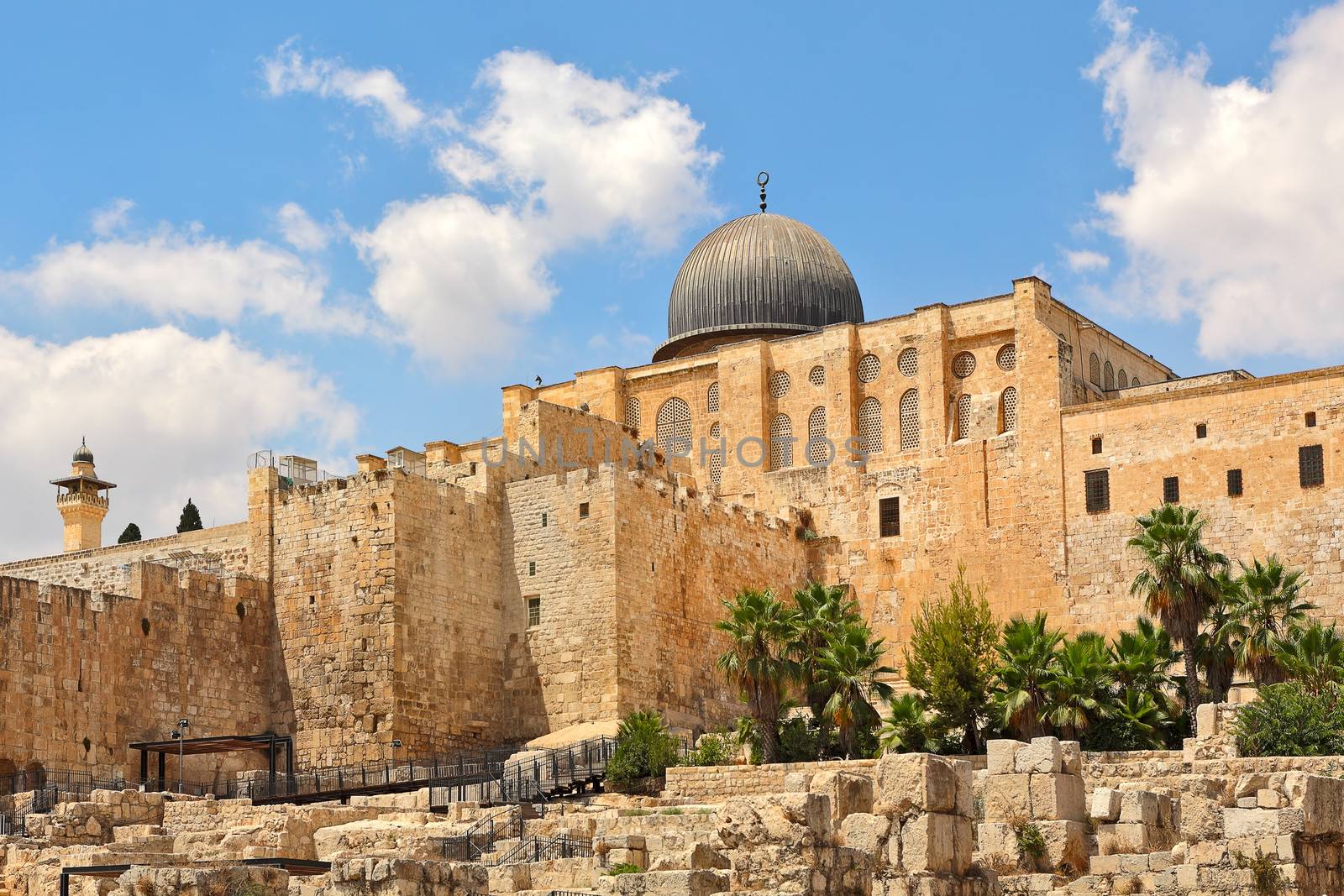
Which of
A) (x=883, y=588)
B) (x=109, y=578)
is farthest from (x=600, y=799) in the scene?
(x=109, y=578)

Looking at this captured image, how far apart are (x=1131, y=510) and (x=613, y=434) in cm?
A: 1166

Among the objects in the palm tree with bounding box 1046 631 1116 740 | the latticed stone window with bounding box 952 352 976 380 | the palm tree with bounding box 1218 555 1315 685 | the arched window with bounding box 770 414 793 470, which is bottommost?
the palm tree with bounding box 1046 631 1116 740

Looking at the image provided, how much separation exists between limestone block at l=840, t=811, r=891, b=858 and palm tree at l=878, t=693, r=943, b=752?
49.6 ft

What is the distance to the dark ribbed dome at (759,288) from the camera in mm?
→ 49500

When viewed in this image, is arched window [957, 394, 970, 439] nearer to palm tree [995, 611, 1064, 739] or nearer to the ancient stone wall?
palm tree [995, 611, 1064, 739]

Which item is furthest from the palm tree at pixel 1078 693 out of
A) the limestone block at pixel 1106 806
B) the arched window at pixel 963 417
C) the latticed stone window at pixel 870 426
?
the latticed stone window at pixel 870 426

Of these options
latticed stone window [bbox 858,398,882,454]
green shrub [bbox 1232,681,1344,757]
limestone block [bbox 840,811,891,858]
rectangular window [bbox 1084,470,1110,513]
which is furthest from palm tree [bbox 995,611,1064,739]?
limestone block [bbox 840,811,891,858]

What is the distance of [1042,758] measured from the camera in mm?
20328

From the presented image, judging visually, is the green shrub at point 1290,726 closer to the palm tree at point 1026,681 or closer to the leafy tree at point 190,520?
the palm tree at point 1026,681

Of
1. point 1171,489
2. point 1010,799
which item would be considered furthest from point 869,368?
point 1010,799

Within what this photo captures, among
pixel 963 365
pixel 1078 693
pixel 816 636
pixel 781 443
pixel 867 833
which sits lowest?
pixel 867 833

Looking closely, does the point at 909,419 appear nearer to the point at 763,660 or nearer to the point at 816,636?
the point at 816,636

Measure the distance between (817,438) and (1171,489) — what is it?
897 centimetres

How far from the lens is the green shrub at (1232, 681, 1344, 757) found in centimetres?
2984
